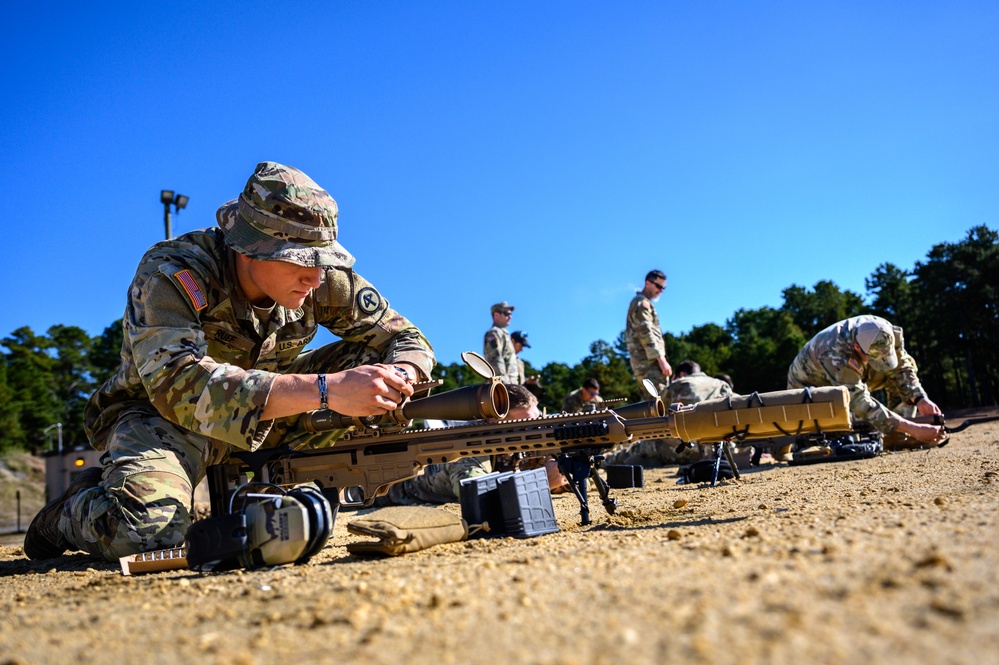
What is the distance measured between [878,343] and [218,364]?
827cm

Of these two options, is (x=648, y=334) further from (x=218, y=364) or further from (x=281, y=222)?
(x=218, y=364)

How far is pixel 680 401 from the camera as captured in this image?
10.1 meters

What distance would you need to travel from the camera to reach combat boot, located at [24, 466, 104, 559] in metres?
4.81

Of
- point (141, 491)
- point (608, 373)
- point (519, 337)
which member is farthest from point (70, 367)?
point (141, 491)

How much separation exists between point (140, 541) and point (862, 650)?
3760 mm

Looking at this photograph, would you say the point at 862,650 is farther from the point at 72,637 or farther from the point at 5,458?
the point at 5,458

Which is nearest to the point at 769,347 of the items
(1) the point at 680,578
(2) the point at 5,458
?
(2) the point at 5,458

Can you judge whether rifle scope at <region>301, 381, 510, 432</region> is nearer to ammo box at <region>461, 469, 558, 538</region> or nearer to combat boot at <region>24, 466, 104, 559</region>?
ammo box at <region>461, 469, 558, 538</region>

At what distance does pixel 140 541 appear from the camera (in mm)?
4082

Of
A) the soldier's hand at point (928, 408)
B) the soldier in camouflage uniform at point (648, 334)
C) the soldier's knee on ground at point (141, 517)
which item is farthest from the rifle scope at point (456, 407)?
the soldier in camouflage uniform at point (648, 334)

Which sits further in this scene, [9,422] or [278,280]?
[9,422]

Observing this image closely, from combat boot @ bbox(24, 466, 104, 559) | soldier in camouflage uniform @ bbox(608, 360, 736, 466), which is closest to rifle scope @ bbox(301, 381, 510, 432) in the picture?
combat boot @ bbox(24, 466, 104, 559)

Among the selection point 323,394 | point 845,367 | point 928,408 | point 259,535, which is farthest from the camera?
point 845,367

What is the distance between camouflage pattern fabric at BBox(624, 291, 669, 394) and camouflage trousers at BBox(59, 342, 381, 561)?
28.5 ft
